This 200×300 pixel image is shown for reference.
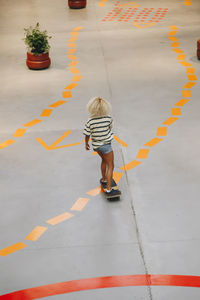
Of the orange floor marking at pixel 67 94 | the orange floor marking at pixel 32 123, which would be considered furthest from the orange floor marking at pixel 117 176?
the orange floor marking at pixel 67 94

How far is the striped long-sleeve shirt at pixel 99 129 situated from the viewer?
5.70 metres

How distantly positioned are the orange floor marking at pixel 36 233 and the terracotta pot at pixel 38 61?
6.30m

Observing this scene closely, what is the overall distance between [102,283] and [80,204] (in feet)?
4.83

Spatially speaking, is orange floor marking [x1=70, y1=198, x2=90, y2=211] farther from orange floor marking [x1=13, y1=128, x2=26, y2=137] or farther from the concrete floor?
orange floor marking [x1=13, y1=128, x2=26, y2=137]

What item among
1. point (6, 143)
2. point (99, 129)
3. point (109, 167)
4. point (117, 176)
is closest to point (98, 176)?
point (117, 176)

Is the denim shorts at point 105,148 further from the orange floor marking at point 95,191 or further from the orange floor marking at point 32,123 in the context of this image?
the orange floor marking at point 32,123

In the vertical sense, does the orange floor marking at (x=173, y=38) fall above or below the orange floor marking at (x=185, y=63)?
below

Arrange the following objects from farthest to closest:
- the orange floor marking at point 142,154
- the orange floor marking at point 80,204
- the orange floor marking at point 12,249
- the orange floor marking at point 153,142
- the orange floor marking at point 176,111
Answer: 1. the orange floor marking at point 176,111
2. the orange floor marking at point 153,142
3. the orange floor marking at point 142,154
4. the orange floor marking at point 80,204
5. the orange floor marking at point 12,249

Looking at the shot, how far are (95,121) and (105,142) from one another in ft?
1.01

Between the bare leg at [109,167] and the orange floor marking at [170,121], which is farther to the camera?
the orange floor marking at [170,121]

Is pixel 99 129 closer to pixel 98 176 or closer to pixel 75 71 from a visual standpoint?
pixel 98 176

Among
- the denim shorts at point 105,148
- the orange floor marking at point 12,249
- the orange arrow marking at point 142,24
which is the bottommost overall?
the orange arrow marking at point 142,24

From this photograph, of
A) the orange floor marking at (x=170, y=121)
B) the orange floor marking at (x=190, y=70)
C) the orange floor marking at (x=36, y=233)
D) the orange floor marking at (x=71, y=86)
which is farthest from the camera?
the orange floor marking at (x=190, y=70)

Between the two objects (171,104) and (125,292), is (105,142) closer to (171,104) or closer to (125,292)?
(125,292)
